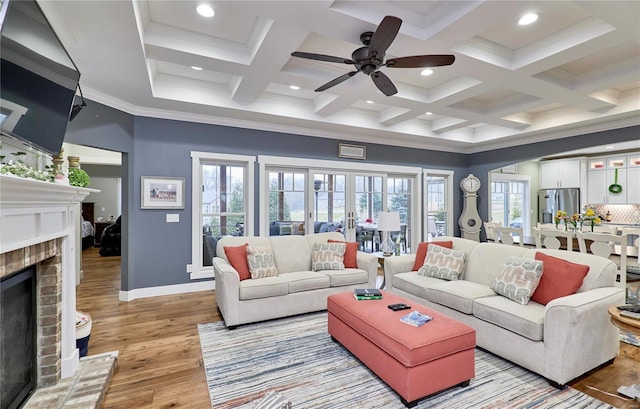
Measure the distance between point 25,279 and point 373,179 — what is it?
17.4 ft

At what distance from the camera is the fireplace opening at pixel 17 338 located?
5.61 ft

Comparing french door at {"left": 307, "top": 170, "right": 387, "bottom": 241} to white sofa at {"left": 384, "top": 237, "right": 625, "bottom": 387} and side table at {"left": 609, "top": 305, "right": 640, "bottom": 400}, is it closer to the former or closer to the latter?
white sofa at {"left": 384, "top": 237, "right": 625, "bottom": 387}

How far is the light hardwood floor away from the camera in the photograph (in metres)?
2.16

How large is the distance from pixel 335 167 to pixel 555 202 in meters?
6.07

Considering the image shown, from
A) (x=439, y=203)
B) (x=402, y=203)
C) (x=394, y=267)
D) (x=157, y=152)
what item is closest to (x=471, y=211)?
(x=439, y=203)

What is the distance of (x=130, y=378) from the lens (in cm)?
239

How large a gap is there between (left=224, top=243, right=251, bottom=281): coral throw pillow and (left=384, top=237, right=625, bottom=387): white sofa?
6.46 ft

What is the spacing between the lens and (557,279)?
2613mm

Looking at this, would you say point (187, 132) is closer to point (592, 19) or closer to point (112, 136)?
point (112, 136)

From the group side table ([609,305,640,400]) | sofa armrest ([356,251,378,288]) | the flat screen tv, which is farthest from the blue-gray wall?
side table ([609,305,640,400])

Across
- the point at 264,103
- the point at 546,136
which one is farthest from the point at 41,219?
the point at 546,136

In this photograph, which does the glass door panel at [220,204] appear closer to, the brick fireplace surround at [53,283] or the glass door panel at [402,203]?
the brick fireplace surround at [53,283]

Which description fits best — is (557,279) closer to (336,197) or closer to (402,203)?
(336,197)

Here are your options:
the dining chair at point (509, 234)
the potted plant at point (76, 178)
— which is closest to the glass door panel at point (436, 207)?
the dining chair at point (509, 234)
